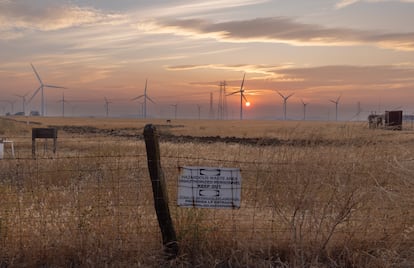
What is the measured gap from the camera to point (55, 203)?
27.2ft

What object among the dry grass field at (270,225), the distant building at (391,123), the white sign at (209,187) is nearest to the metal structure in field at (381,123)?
the distant building at (391,123)

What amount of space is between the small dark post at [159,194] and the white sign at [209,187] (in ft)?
1.28

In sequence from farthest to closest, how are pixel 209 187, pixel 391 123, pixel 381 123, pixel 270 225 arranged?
pixel 381 123
pixel 391 123
pixel 270 225
pixel 209 187

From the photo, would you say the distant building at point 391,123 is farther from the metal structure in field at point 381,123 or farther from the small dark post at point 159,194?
the small dark post at point 159,194

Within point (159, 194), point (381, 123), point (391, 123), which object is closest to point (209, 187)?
point (159, 194)

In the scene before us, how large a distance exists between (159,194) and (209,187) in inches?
30.1

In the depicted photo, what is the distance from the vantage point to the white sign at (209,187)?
6988 mm

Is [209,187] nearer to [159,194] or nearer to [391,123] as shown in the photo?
[159,194]

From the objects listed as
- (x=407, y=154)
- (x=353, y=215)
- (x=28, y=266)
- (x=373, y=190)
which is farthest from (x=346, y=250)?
(x=28, y=266)

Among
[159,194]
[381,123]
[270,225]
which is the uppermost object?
[381,123]

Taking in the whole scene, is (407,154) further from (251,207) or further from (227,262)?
(227,262)

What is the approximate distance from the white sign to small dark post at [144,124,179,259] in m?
0.39

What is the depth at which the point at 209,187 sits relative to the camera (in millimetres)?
6996

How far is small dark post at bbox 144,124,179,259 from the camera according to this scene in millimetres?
6637
